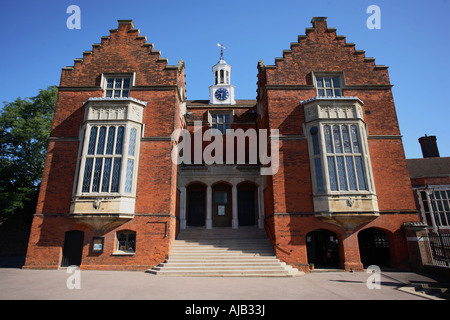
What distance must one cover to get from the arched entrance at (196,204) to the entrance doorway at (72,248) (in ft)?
24.7

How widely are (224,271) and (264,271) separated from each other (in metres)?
1.87

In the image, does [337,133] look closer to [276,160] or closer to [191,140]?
[276,160]

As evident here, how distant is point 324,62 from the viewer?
1648cm

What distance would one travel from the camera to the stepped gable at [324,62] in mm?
16250

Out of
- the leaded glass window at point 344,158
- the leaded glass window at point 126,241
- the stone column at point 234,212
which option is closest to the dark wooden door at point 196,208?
the stone column at point 234,212

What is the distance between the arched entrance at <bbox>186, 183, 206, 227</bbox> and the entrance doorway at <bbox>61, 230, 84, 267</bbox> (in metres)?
7.53

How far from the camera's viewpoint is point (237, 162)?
19359mm

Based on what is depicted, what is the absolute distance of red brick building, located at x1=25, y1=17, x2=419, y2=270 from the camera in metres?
13.4

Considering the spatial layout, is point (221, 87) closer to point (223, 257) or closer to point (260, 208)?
point (260, 208)

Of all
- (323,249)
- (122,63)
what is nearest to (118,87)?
(122,63)

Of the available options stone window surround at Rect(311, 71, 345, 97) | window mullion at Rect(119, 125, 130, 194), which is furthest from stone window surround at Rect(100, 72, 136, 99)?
stone window surround at Rect(311, 71, 345, 97)

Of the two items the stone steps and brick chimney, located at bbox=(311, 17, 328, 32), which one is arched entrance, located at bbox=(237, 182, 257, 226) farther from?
brick chimney, located at bbox=(311, 17, 328, 32)

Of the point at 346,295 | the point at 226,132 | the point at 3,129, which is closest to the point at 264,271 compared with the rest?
the point at 346,295

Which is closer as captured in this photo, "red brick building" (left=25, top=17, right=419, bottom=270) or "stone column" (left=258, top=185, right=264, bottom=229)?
"red brick building" (left=25, top=17, right=419, bottom=270)
